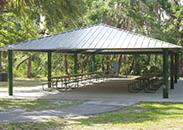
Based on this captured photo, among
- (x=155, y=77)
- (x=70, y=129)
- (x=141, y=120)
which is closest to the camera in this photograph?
(x=70, y=129)

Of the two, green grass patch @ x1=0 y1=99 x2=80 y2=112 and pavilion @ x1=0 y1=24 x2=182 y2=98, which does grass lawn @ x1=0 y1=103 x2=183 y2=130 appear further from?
pavilion @ x1=0 y1=24 x2=182 y2=98

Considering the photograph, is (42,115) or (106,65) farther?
(106,65)

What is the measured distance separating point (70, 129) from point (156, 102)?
19.7 ft

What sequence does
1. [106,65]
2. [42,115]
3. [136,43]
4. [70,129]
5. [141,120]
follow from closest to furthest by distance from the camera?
[70,129]
[141,120]
[42,115]
[136,43]
[106,65]

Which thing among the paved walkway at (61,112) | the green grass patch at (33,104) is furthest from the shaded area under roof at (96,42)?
the paved walkway at (61,112)

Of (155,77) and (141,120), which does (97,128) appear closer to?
(141,120)

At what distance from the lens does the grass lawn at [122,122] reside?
9492 millimetres

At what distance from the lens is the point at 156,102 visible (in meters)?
14.6

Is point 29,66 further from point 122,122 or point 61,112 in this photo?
point 122,122

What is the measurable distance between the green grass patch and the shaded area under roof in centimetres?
260

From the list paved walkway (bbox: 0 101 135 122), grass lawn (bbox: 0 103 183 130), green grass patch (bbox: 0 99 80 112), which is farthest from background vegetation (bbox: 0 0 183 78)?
grass lawn (bbox: 0 103 183 130)

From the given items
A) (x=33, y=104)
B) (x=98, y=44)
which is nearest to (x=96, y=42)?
(x=98, y=44)

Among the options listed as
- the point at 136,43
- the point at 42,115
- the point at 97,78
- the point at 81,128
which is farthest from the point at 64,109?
the point at 97,78

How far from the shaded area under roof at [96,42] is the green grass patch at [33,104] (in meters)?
2.60
